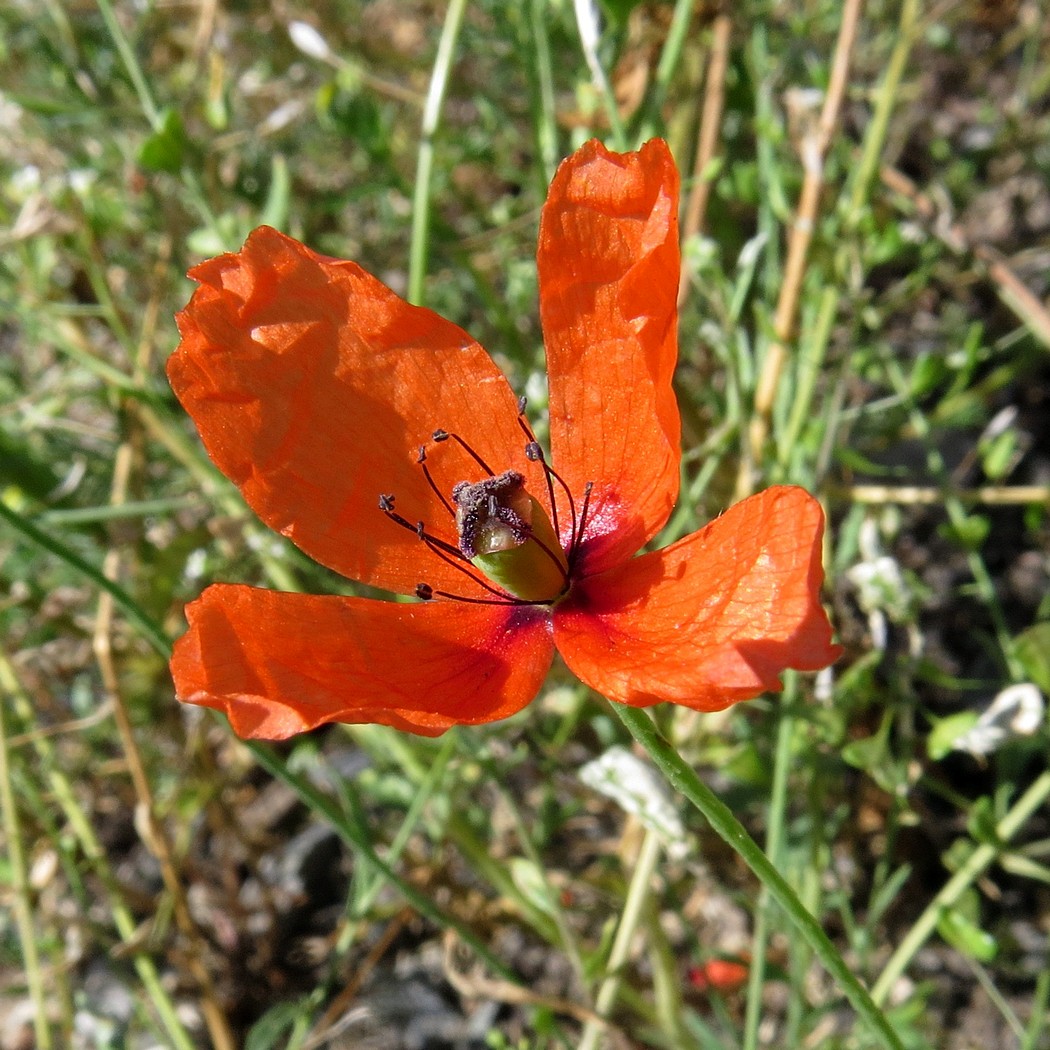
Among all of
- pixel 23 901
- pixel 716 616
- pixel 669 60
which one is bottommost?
pixel 716 616

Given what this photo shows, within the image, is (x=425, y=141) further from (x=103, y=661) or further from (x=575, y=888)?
(x=575, y=888)

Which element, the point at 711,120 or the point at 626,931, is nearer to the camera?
the point at 626,931

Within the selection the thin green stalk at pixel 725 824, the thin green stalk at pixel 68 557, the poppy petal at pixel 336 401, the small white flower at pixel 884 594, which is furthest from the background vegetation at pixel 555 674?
the thin green stalk at pixel 725 824

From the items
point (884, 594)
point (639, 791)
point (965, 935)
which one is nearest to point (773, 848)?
point (639, 791)

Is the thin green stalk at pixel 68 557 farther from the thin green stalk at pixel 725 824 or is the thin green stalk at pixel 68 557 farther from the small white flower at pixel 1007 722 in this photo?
the small white flower at pixel 1007 722

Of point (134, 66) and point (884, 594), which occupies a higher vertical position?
point (134, 66)

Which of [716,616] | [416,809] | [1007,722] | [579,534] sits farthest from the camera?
[416,809]

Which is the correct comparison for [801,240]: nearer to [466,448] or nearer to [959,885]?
[466,448]
